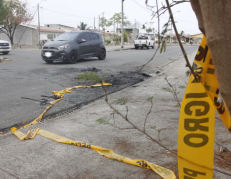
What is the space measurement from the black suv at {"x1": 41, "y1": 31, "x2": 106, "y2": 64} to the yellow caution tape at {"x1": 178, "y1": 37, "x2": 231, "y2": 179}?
9.89 meters

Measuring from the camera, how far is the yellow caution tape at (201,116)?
1.63 meters

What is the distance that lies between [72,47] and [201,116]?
10.3 metres

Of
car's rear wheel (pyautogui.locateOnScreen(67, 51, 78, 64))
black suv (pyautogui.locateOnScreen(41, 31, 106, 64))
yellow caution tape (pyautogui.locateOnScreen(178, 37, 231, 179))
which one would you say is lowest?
yellow caution tape (pyautogui.locateOnScreen(178, 37, 231, 179))

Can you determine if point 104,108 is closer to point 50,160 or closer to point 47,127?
point 47,127

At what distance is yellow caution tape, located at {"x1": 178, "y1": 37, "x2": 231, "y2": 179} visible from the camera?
5.33 feet

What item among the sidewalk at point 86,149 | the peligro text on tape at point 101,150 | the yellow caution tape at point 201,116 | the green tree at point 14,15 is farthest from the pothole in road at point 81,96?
the green tree at point 14,15

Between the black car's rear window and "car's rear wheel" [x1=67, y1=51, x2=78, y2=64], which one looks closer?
"car's rear wheel" [x1=67, y1=51, x2=78, y2=64]

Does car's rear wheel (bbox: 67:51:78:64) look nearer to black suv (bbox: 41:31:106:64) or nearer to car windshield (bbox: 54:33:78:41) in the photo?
black suv (bbox: 41:31:106:64)

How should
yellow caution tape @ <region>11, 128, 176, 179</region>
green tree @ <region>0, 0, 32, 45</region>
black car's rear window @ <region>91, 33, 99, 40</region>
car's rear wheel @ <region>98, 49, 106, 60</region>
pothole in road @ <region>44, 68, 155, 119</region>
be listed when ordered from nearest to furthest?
yellow caution tape @ <region>11, 128, 176, 179</region> → pothole in road @ <region>44, 68, 155, 119</region> → black car's rear window @ <region>91, 33, 99, 40</region> → car's rear wheel @ <region>98, 49, 106, 60</region> → green tree @ <region>0, 0, 32, 45</region>

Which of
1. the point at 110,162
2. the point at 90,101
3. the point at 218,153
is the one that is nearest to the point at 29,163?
the point at 110,162

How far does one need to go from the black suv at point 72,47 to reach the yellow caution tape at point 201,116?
9889 millimetres

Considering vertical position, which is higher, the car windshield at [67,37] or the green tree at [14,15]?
the green tree at [14,15]

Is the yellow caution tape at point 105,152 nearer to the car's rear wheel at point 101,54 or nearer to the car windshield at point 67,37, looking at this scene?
the car windshield at point 67,37

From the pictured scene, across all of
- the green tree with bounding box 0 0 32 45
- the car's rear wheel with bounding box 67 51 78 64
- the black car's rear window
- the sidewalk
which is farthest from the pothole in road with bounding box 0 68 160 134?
the green tree with bounding box 0 0 32 45
